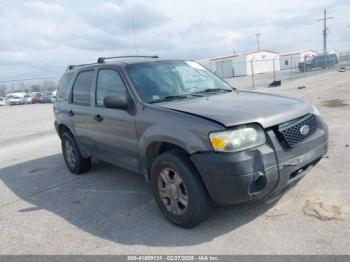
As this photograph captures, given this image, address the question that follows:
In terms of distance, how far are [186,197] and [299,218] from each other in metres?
1.22

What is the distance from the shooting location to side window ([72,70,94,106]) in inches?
226

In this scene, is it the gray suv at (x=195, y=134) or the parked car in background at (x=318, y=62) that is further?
the parked car in background at (x=318, y=62)

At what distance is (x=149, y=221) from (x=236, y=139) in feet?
5.01

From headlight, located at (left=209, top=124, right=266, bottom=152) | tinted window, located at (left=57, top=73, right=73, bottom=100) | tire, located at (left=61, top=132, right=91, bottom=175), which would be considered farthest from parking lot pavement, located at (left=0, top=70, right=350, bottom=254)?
tinted window, located at (left=57, top=73, right=73, bottom=100)

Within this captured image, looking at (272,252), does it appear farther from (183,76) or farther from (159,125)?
(183,76)

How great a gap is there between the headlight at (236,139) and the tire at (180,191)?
1.48ft

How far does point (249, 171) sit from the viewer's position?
11.5 ft

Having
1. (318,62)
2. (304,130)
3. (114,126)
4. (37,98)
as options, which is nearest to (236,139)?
(304,130)

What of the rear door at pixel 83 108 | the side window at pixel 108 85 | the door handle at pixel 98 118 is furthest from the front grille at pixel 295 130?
the rear door at pixel 83 108

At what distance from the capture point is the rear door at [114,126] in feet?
15.4

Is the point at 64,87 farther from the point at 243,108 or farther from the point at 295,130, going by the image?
the point at 295,130

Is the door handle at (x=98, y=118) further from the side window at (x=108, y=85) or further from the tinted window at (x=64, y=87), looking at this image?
the tinted window at (x=64, y=87)

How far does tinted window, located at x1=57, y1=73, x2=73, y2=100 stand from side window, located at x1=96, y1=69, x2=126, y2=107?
129 cm

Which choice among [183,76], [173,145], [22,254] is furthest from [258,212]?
[22,254]
